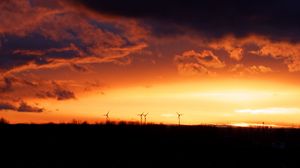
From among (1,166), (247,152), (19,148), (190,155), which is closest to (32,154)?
(19,148)

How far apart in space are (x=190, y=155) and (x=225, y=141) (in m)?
22.1

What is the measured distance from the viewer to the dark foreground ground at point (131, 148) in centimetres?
10112

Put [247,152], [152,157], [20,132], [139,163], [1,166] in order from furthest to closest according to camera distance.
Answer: [20,132] < [247,152] < [152,157] < [139,163] < [1,166]

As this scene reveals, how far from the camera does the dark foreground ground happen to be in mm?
101125

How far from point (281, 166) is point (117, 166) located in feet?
82.9

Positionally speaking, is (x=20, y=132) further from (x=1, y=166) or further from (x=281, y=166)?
(x=281, y=166)

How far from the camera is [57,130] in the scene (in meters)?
134

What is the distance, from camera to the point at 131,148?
116m

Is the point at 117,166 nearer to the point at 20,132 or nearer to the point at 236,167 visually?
the point at 236,167

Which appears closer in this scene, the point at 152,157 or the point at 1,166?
the point at 1,166

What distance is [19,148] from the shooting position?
110 meters

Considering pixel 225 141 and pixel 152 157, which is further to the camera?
pixel 225 141

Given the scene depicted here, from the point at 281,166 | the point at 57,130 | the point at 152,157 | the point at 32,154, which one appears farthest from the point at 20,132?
the point at 281,166

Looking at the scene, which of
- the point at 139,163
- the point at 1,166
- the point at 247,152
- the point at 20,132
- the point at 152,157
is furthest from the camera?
the point at 20,132
